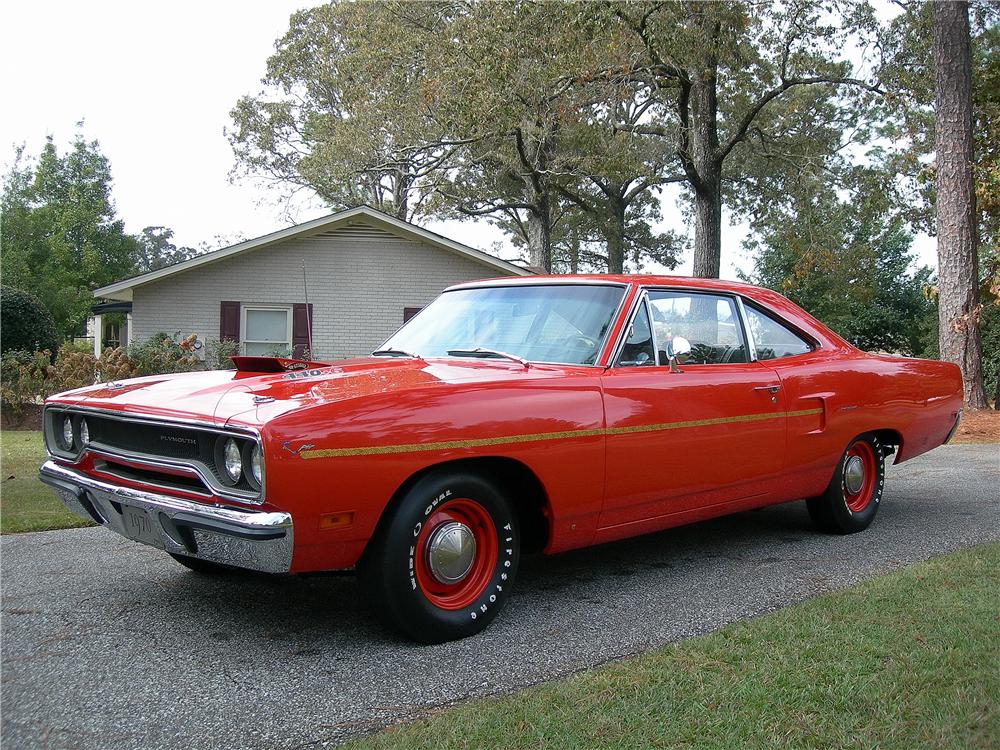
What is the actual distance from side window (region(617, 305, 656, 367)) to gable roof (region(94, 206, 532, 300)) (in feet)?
44.2

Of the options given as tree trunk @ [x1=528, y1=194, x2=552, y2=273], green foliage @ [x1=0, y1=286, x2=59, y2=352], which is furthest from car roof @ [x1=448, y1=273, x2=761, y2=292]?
tree trunk @ [x1=528, y1=194, x2=552, y2=273]

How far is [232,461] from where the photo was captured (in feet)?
10.6

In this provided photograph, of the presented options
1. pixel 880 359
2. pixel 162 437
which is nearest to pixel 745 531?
pixel 880 359

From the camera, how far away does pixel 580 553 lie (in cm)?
520

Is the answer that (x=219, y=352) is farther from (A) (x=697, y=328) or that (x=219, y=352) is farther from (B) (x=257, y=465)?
(B) (x=257, y=465)

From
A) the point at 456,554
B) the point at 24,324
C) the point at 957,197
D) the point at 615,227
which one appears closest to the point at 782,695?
the point at 456,554

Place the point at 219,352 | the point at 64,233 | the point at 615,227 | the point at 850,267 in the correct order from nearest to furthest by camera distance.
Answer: the point at 219,352, the point at 850,267, the point at 615,227, the point at 64,233

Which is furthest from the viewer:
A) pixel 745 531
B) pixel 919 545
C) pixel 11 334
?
pixel 11 334

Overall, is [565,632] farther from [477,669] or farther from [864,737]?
[864,737]

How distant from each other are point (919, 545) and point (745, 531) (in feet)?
3.43

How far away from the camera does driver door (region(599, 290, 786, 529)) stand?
4.16 m

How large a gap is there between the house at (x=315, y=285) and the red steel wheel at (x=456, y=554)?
13.9m

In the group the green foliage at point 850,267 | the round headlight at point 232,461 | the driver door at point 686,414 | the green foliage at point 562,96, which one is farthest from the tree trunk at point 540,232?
the round headlight at point 232,461

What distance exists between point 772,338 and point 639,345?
50.9 inches
